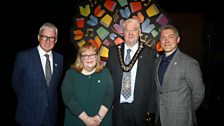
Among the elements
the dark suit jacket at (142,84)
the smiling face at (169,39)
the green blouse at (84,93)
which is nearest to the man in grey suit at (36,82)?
the green blouse at (84,93)

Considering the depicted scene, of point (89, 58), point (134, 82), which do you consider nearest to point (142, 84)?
point (134, 82)

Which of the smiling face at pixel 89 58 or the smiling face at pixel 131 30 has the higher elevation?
the smiling face at pixel 131 30

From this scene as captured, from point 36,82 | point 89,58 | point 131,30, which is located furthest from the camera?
point 131,30

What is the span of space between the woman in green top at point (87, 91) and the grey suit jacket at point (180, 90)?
0.60 metres

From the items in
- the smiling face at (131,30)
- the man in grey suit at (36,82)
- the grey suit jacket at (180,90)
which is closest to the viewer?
the grey suit jacket at (180,90)

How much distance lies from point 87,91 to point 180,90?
97 centimetres

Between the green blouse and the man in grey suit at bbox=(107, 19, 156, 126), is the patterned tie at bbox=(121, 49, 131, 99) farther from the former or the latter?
the green blouse

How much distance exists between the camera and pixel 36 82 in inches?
97.7

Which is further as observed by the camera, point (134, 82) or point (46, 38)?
point (134, 82)

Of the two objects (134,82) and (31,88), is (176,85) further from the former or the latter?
(31,88)

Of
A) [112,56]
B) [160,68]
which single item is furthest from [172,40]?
[112,56]

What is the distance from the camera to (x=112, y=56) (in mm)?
2746

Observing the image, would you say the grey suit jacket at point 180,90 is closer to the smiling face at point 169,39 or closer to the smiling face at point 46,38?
the smiling face at point 169,39

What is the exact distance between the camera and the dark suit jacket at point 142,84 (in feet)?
8.69
